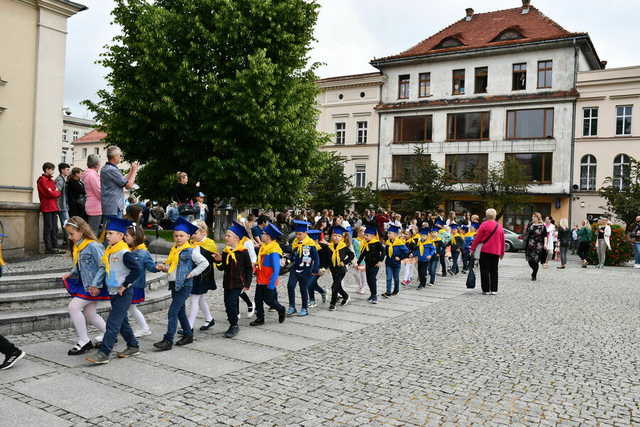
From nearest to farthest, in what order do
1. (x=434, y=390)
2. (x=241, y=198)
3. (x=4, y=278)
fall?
(x=434, y=390) < (x=4, y=278) < (x=241, y=198)

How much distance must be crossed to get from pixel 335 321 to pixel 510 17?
41035mm

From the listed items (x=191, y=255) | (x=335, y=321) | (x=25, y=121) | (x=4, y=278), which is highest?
(x=25, y=121)

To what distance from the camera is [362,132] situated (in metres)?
46.2

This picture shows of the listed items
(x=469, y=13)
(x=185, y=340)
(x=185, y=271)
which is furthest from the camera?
(x=469, y=13)

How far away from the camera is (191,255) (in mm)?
7113

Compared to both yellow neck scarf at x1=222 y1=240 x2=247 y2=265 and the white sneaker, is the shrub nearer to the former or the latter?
yellow neck scarf at x1=222 y1=240 x2=247 y2=265

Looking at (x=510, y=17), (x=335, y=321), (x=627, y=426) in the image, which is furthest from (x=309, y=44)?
(x=510, y=17)

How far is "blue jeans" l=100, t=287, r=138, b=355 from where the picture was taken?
625 centimetres

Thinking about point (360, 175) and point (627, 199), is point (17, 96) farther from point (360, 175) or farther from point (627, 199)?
point (360, 175)

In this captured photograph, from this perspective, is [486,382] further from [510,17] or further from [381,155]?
[510,17]

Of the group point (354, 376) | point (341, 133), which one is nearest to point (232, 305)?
point (354, 376)

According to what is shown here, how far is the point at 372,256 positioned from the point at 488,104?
105ft

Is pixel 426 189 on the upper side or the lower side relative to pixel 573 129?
lower

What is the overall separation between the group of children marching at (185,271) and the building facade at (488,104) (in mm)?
27535
